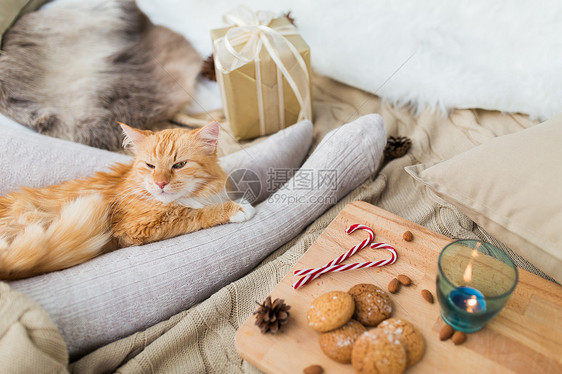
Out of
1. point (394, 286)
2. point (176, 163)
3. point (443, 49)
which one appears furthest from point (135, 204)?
point (443, 49)

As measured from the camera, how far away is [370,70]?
121cm

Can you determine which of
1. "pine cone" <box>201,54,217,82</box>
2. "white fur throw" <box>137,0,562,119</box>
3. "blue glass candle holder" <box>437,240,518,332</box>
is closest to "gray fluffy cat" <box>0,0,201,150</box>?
"pine cone" <box>201,54,217,82</box>

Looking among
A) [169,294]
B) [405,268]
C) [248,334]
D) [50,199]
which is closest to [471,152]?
[405,268]

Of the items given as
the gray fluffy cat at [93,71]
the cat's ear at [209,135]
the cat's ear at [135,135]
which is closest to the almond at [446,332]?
the cat's ear at [209,135]

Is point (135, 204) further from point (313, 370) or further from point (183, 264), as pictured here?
point (313, 370)

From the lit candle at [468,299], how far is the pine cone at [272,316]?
255mm

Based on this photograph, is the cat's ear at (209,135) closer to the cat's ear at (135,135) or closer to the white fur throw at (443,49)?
the cat's ear at (135,135)

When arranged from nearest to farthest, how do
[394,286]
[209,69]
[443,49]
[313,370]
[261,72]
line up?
[313,370]
[394,286]
[261,72]
[443,49]
[209,69]

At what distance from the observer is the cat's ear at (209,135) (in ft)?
2.42

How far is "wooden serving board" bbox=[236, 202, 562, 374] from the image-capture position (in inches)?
20.1

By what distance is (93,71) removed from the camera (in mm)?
1168

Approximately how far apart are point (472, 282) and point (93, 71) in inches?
49.0

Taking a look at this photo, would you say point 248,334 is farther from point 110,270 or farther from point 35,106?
point 35,106

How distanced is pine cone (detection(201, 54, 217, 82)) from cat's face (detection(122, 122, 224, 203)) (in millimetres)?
619
